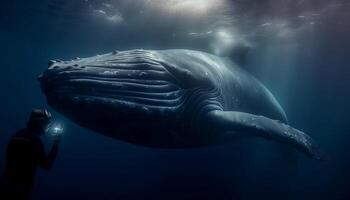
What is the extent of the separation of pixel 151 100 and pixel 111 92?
700 millimetres

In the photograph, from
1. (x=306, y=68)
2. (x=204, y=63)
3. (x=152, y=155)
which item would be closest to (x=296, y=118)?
(x=306, y=68)

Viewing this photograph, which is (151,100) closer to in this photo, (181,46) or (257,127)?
(257,127)

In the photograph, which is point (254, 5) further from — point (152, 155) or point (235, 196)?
point (152, 155)

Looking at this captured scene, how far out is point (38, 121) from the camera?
6.39m

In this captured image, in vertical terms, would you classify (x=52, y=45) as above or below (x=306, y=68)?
above

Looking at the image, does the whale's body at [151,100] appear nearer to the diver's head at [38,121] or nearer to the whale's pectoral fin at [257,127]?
the whale's pectoral fin at [257,127]

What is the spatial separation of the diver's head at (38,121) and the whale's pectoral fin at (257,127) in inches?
134

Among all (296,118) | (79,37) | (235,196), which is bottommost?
(296,118)

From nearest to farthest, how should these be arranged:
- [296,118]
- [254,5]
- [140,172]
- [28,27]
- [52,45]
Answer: [254,5]
[140,172]
[28,27]
[52,45]
[296,118]

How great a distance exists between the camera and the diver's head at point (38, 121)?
635 cm

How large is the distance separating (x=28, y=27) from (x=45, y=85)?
32177mm

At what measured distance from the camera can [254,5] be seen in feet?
58.0

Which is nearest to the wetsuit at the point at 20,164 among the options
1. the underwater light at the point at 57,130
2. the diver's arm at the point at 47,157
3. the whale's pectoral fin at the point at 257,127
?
the diver's arm at the point at 47,157

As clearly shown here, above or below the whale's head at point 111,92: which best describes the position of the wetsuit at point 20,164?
below
